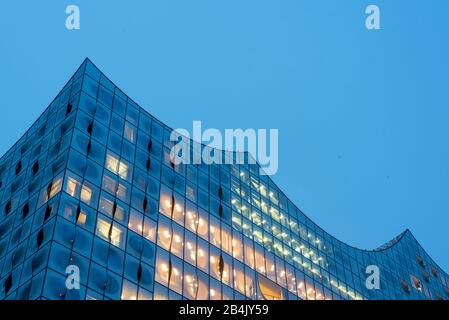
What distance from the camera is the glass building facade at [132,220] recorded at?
43156 millimetres

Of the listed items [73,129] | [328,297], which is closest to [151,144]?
[73,129]

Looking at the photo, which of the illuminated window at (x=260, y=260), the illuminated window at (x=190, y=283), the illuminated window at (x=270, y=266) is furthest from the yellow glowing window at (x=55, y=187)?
the illuminated window at (x=270, y=266)

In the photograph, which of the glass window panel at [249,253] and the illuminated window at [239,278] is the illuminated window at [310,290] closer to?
the glass window panel at [249,253]

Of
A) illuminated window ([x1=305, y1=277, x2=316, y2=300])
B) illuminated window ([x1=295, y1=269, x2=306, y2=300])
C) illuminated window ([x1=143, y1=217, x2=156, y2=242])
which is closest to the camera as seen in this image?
illuminated window ([x1=143, y1=217, x2=156, y2=242])

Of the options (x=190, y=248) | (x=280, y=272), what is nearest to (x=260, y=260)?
(x=280, y=272)

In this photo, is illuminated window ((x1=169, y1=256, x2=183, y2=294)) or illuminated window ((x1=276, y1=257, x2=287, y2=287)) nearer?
illuminated window ((x1=169, y1=256, x2=183, y2=294))

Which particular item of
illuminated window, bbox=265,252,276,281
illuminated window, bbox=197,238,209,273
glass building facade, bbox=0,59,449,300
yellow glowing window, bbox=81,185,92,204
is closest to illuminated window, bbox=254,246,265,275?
glass building facade, bbox=0,59,449,300

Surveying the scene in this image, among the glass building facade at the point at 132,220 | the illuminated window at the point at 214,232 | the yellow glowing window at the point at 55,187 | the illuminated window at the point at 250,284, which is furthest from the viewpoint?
the illuminated window at the point at 214,232

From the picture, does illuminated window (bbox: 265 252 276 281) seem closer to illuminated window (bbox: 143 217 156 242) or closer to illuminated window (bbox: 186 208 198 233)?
illuminated window (bbox: 186 208 198 233)

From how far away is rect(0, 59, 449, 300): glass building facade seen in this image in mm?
43156

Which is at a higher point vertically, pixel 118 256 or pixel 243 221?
pixel 243 221

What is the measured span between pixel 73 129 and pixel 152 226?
30.1 feet

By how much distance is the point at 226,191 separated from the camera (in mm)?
62719
